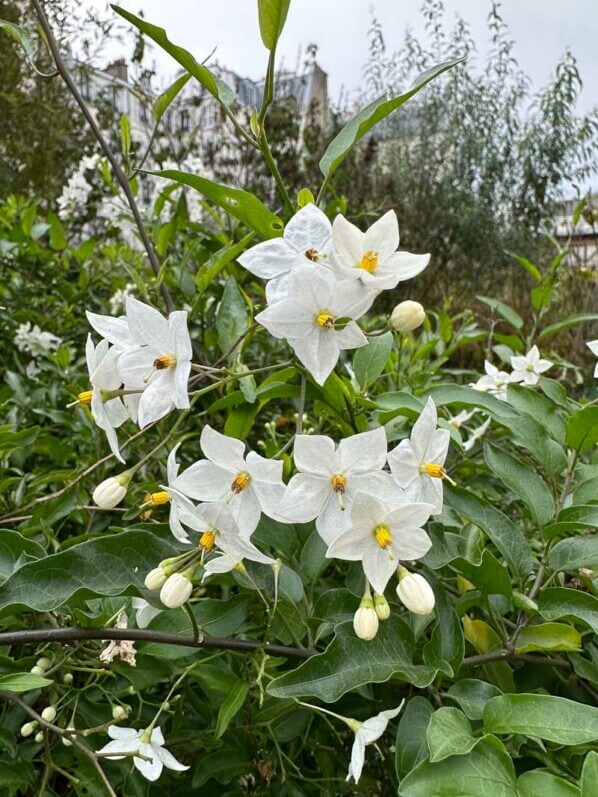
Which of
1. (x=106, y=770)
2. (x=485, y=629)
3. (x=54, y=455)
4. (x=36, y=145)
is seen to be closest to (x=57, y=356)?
(x=54, y=455)

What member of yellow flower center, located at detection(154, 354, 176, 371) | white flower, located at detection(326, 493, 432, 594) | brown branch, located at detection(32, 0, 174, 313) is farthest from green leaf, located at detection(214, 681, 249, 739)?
brown branch, located at detection(32, 0, 174, 313)

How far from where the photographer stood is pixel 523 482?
1.93 feet

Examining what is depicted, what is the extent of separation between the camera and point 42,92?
14.4ft

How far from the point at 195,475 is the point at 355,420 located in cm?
18

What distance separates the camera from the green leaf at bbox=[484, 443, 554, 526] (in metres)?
0.58

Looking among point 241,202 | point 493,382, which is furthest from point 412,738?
point 493,382

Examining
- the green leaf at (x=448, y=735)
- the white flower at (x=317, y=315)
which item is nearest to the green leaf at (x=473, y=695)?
the green leaf at (x=448, y=735)

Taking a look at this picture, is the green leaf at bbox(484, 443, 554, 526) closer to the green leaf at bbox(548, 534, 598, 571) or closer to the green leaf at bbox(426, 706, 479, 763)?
the green leaf at bbox(548, 534, 598, 571)

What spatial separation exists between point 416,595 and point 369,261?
0.22 m

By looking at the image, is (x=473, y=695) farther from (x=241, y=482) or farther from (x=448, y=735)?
(x=241, y=482)

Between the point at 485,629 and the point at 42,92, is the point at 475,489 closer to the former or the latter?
the point at 485,629

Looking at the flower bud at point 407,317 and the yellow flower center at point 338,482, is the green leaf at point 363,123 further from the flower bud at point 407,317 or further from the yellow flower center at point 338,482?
the yellow flower center at point 338,482

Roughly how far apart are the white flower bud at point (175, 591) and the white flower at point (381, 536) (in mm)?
93

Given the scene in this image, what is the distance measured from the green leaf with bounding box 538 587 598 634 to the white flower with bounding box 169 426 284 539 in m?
0.22
